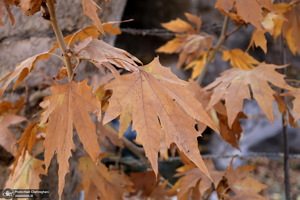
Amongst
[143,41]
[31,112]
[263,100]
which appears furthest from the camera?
[143,41]

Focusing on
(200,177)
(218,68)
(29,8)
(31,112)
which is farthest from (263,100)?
(218,68)

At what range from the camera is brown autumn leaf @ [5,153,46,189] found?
28.7 inches

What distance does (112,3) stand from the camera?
104 centimetres

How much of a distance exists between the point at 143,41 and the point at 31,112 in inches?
58.2

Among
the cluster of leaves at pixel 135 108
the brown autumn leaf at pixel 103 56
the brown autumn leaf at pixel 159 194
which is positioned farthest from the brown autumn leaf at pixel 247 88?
the brown autumn leaf at pixel 159 194

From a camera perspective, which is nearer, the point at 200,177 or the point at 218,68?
the point at 200,177

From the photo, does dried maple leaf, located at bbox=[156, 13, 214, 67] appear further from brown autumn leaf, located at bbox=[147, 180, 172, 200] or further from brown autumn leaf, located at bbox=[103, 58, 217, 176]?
brown autumn leaf, located at bbox=[103, 58, 217, 176]

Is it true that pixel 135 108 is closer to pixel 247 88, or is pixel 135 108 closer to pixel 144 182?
pixel 247 88

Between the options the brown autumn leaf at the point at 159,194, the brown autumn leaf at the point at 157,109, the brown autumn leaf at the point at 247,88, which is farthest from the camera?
the brown autumn leaf at the point at 159,194

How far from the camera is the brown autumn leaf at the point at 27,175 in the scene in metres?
0.73

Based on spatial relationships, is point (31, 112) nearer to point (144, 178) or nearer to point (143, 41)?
point (144, 178)

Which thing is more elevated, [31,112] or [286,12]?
[286,12]

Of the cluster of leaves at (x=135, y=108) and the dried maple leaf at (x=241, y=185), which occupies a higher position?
the cluster of leaves at (x=135, y=108)

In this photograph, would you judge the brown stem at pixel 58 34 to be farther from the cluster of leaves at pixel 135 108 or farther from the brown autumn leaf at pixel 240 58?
the brown autumn leaf at pixel 240 58
